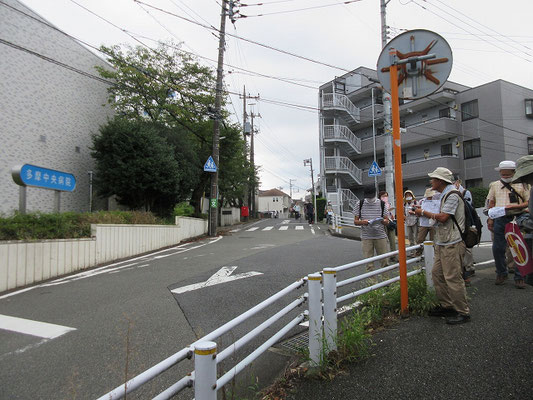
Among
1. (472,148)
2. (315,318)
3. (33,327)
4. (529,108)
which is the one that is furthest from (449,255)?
(529,108)

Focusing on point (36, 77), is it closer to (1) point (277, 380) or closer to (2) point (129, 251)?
(2) point (129, 251)

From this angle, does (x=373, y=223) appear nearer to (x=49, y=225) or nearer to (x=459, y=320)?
(x=459, y=320)

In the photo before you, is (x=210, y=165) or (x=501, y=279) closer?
(x=501, y=279)

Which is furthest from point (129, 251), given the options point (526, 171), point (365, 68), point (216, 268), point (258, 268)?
point (365, 68)

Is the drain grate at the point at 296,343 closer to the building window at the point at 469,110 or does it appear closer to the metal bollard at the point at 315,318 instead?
the metal bollard at the point at 315,318

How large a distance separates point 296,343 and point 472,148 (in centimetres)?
2459

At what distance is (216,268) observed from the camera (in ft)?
23.6

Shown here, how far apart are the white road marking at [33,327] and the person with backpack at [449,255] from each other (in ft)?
14.1

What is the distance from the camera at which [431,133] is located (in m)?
23.2

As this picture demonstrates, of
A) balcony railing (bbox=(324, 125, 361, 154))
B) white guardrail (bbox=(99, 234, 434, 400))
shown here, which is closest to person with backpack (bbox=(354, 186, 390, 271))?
white guardrail (bbox=(99, 234, 434, 400))

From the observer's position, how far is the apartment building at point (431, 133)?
70.0 ft

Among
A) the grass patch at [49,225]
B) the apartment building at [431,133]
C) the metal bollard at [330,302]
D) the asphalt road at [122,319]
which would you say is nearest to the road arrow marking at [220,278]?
the asphalt road at [122,319]

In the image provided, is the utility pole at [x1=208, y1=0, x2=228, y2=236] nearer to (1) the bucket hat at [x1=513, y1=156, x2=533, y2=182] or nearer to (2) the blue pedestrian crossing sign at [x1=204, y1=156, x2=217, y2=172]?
(2) the blue pedestrian crossing sign at [x1=204, y1=156, x2=217, y2=172]

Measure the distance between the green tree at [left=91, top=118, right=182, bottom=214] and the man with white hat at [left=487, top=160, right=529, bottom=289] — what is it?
12319 mm
